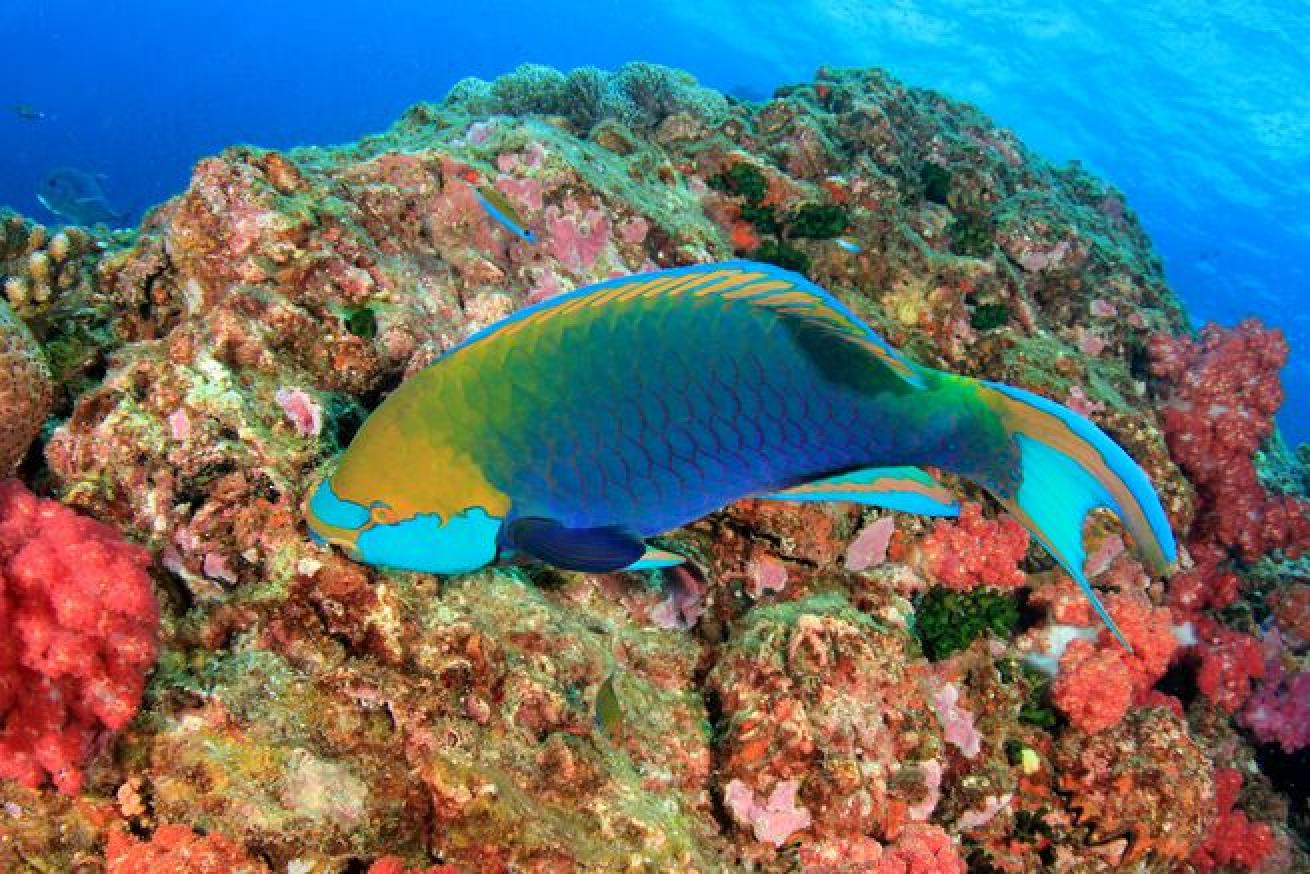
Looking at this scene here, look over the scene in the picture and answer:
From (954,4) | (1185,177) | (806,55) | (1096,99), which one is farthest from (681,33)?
(1185,177)

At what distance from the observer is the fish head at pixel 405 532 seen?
1795 millimetres

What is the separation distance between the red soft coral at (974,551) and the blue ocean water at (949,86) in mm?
22025

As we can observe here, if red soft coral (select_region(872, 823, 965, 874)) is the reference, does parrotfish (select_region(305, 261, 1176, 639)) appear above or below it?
above

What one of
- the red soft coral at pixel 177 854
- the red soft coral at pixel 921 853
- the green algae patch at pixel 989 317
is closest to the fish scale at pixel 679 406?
the red soft coral at pixel 177 854

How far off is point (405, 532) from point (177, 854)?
1350 millimetres

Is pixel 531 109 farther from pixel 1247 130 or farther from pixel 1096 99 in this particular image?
pixel 1096 99

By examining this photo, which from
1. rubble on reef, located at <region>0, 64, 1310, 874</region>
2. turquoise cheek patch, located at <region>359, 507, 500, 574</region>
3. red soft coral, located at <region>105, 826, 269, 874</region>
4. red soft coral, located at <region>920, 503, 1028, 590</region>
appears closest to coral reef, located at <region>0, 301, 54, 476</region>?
rubble on reef, located at <region>0, 64, 1310, 874</region>

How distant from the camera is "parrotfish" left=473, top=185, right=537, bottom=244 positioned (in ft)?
15.4

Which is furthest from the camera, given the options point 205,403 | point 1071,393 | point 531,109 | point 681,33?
point 681,33

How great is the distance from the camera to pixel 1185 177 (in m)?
46.7

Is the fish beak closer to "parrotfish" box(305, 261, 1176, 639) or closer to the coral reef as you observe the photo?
"parrotfish" box(305, 261, 1176, 639)

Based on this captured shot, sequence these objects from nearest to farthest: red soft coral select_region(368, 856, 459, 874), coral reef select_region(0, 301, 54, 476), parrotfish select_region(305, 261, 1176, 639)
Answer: parrotfish select_region(305, 261, 1176, 639), red soft coral select_region(368, 856, 459, 874), coral reef select_region(0, 301, 54, 476)

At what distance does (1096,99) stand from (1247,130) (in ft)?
30.3

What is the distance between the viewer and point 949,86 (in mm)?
58344
